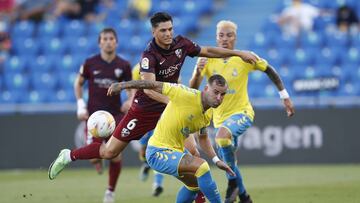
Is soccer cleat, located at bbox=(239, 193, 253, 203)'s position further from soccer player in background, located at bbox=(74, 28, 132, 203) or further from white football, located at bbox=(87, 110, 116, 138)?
soccer player in background, located at bbox=(74, 28, 132, 203)

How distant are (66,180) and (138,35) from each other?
313 inches

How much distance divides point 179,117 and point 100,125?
2.10 metres

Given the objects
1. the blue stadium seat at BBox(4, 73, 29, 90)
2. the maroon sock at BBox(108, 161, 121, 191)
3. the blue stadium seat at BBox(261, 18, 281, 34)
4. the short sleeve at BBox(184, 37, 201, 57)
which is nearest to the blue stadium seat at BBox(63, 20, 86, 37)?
the blue stadium seat at BBox(4, 73, 29, 90)

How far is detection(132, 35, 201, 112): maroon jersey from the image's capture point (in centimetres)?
981

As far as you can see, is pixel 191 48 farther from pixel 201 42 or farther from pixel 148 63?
pixel 201 42

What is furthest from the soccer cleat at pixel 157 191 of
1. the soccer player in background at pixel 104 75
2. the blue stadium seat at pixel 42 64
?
the blue stadium seat at pixel 42 64

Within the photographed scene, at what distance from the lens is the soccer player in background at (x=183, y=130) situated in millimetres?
8656

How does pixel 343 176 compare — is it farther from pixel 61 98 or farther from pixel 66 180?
pixel 61 98

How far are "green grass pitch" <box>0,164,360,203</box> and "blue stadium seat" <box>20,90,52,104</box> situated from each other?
3235 mm

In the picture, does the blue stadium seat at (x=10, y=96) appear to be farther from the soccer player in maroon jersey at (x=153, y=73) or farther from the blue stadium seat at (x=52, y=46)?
the soccer player in maroon jersey at (x=153, y=73)

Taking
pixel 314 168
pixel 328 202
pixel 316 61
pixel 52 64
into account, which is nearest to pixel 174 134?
pixel 328 202

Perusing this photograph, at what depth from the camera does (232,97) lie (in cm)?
1135

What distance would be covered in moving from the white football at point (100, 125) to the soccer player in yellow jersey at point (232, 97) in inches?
49.0

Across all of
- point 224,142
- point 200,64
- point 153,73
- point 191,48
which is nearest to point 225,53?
point 191,48
